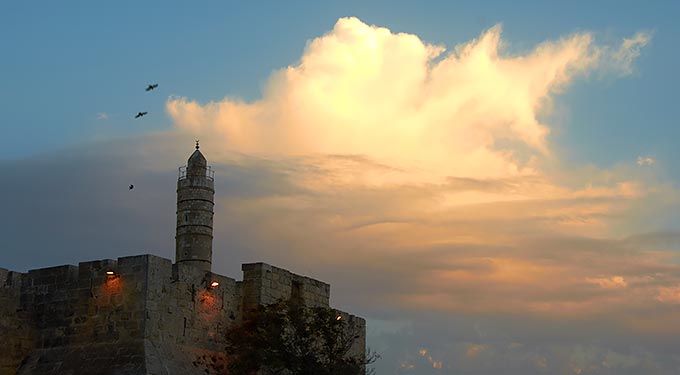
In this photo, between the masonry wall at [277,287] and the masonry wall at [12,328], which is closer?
the masonry wall at [12,328]

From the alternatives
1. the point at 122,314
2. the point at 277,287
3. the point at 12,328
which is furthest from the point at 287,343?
the point at 12,328

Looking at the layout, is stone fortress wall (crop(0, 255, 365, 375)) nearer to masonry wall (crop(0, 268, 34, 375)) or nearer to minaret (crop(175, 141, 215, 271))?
masonry wall (crop(0, 268, 34, 375))

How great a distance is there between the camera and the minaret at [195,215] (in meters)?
48.2

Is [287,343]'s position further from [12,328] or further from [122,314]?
[12,328]

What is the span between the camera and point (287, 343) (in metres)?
36.1

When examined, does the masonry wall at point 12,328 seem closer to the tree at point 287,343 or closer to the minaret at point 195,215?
the tree at point 287,343

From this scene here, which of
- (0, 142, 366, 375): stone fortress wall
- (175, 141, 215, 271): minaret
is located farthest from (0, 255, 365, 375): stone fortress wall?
(175, 141, 215, 271): minaret

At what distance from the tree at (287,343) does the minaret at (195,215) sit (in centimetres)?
1146

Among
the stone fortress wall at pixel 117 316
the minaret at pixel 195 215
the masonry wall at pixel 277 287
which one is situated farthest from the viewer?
the minaret at pixel 195 215

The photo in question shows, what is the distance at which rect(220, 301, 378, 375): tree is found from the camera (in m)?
35.3

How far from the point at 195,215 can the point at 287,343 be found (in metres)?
14.2

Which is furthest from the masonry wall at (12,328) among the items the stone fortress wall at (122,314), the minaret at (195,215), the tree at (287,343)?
the minaret at (195,215)

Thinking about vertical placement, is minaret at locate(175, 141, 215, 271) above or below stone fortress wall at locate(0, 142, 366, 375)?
above

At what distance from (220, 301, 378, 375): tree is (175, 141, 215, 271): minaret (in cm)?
1146
